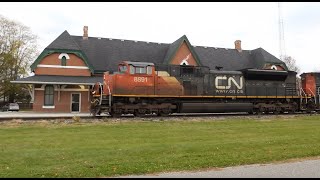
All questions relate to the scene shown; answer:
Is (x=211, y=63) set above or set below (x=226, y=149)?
above

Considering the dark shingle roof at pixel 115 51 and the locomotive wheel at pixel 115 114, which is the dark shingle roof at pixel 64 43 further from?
the locomotive wheel at pixel 115 114

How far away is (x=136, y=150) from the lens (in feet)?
31.4

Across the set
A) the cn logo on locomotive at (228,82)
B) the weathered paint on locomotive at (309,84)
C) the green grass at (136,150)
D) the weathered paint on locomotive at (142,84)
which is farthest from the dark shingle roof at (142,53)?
the green grass at (136,150)

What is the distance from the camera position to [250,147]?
1048 centimetres

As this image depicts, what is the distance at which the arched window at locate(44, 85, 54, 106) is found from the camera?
32719mm

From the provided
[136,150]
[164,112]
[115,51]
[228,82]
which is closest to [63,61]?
[115,51]

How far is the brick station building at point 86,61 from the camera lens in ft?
107

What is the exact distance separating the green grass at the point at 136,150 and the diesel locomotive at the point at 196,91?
6.15 meters

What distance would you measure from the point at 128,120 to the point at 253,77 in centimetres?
1097

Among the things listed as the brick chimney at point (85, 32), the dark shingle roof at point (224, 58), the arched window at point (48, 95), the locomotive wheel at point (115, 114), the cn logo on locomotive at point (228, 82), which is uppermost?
the brick chimney at point (85, 32)

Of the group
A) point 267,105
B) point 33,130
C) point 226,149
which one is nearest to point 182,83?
point 267,105

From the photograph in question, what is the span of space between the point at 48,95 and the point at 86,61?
17.4 feet

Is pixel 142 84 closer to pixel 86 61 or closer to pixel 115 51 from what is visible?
pixel 86 61

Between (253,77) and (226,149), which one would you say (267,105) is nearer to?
(253,77)
